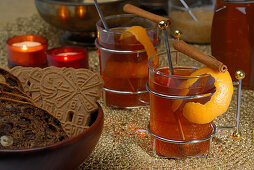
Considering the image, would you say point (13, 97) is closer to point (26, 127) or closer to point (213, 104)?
point (26, 127)

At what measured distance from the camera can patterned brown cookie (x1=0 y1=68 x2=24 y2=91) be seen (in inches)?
26.6

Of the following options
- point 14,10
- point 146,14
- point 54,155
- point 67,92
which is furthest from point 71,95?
point 14,10

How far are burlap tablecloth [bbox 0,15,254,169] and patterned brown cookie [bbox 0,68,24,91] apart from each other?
0.57ft

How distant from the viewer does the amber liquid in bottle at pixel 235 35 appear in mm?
947

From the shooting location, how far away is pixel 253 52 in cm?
97

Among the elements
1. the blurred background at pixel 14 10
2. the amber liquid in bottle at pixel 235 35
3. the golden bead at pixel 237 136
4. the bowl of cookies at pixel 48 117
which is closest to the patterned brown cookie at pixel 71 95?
the bowl of cookies at pixel 48 117

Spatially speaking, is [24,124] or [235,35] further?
[235,35]

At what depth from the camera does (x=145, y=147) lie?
2.52 feet

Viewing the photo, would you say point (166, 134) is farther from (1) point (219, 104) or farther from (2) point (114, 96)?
(2) point (114, 96)

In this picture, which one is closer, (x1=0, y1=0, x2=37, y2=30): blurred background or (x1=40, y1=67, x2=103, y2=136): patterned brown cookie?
(x1=40, y1=67, x2=103, y2=136): patterned brown cookie

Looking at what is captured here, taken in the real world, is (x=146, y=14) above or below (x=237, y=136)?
above

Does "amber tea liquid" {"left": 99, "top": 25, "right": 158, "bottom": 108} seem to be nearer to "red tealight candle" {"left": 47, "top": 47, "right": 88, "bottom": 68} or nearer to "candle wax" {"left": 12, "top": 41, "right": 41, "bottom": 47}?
"red tealight candle" {"left": 47, "top": 47, "right": 88, "bottom": 68}

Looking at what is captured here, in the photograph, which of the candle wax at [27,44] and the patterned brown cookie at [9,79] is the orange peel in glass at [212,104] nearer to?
the patterned brown cookie at [9,79]

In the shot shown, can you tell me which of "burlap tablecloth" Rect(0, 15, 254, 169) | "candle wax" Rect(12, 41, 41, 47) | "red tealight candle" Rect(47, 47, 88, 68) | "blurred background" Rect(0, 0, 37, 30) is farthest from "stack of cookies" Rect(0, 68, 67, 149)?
"blurred background" Rect(0, 0, 37, 30)
